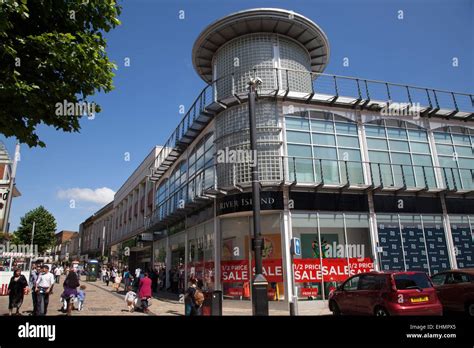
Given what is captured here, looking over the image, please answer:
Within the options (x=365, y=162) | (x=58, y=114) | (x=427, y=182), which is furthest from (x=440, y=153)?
(x=58, y=114)

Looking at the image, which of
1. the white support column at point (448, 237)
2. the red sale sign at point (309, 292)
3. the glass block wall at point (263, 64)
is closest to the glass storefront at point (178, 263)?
the red sale sign at point (309, 292)

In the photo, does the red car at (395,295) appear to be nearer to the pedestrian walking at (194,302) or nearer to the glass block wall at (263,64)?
the pedestrian walking at (194,302)

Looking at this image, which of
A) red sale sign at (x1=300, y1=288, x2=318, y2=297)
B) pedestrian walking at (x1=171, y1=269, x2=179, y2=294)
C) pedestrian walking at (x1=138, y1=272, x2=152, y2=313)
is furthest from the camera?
pedestrian walking at (x1=171, y1=269, x2=179, y2=294)

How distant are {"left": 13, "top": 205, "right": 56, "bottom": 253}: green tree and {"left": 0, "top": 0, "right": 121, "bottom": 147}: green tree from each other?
4956cm

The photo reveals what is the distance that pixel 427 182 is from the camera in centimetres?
1830

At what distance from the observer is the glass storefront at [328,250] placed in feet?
50.0

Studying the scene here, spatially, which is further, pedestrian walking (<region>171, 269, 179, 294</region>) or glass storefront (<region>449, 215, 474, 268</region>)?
pedestrian walking (<region>171, 269, 179, 294</region>)

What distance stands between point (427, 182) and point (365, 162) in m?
3.84

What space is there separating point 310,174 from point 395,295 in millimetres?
8104

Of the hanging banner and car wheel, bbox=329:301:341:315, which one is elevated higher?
the hanging banner

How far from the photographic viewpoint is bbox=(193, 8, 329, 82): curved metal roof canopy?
18.2 meters


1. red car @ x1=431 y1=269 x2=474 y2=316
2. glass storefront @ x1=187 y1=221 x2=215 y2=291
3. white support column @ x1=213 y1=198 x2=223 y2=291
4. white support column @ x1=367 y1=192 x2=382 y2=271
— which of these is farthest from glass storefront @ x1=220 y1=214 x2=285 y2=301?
red car @ x1=431 y1=269 x2=474 y2=316

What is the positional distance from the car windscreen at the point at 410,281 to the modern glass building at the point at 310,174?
602 centimetres

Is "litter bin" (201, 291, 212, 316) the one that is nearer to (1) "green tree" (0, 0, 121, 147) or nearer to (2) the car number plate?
(2) the car number plate
